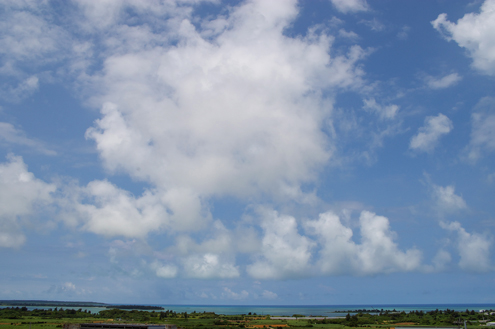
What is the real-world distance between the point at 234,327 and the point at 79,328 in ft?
177

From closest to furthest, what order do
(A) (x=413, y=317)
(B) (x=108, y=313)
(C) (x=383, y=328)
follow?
(C) (x=383, y=328), (A) (x=413, y=317), (B) (x=108, y=313)

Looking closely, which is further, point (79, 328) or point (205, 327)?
point (205, 327)

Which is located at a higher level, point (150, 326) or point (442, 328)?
point (150, 326)

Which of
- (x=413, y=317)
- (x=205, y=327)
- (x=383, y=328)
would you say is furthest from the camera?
(x=413, y=317)

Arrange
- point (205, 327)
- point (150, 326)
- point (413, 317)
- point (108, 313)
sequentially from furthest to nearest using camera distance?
point (108, 313) → point (413, 317) → point (205, 327) → point (150, 326)

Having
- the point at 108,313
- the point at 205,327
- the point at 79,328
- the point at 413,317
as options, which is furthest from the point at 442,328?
the point at 108,313

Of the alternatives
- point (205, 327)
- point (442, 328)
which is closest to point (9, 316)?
point (205, 327)

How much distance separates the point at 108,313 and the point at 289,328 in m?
98.8

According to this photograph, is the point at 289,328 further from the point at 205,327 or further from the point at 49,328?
the point at 49,328

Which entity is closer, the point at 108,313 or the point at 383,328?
the point at 383,328

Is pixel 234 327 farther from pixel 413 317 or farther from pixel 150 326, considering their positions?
pixel 413 317

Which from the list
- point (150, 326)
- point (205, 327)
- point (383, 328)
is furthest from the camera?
point (383, 328)

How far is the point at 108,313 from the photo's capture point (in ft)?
594

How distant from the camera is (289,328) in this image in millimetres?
125938
